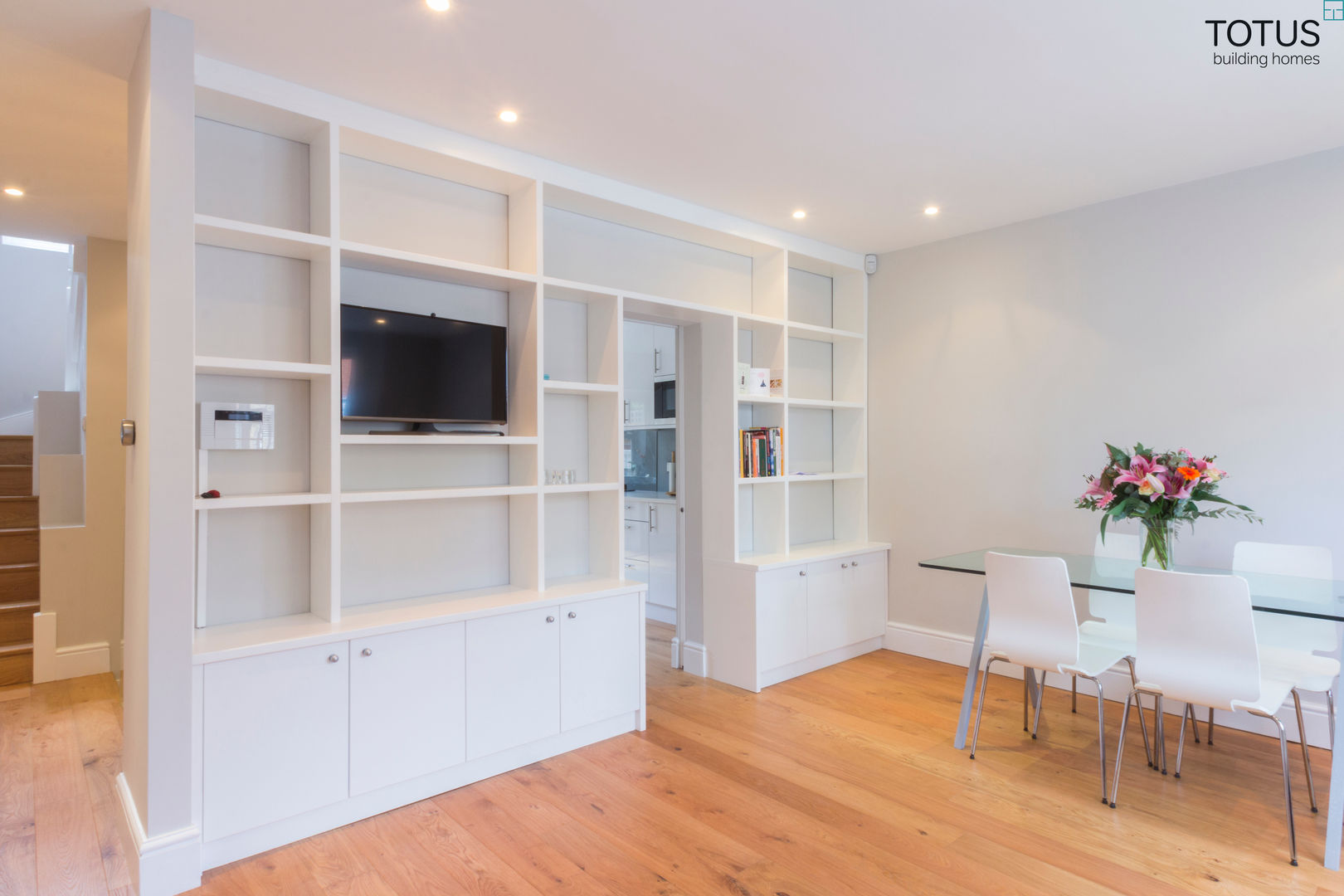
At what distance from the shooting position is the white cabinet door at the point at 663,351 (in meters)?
5.64

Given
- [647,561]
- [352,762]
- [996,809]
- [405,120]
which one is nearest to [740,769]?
[996,809]

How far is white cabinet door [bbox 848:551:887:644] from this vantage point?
15.8 feet

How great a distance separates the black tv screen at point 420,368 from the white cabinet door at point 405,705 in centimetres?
91

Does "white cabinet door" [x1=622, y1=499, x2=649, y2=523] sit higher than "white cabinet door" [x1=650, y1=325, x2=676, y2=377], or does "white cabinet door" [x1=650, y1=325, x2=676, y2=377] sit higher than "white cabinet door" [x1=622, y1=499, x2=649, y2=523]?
"white cabinet door" [x1=650, y1=325, x2=676, y2=377]

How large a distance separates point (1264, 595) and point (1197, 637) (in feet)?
1.16

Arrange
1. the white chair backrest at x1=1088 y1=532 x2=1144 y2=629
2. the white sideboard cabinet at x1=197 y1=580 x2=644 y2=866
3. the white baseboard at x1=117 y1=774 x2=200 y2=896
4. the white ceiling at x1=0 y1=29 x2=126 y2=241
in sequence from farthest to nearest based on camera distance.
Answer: the white chair backrest at x1=1088 y1=532 x2=1144 y2=629 < the white ceiling at x1=0 y1=29 x2=126 y2=241 < the white sideboard cabinet at x1=197 y1=580 x2=644 y2=866 < the white baseboard at x1=117 y1=774 x2=200 y2=896

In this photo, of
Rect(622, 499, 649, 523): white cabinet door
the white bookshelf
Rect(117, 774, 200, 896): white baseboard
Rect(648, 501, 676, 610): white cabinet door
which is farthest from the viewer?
Rect(622, 499, 649, 523): white cabinet door

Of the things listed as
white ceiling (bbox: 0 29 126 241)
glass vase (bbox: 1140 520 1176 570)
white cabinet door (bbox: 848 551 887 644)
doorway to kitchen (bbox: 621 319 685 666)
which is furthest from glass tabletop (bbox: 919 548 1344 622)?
white ceiling (bbox: 0 29 126 241)

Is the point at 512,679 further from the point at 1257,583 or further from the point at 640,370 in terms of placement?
the point at 640,370

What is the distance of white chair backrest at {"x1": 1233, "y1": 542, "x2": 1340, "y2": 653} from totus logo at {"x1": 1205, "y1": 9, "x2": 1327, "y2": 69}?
1.98 meters

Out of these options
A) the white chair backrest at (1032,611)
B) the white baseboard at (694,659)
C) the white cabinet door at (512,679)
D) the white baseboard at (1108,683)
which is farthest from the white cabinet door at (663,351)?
the white chair backrest at (1032,611)

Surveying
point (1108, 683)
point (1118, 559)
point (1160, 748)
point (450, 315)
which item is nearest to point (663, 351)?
point (450, 315)

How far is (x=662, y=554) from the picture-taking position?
5.56m

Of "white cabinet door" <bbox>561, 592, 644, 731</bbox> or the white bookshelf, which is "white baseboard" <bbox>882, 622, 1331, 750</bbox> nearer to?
the white bookshelf
